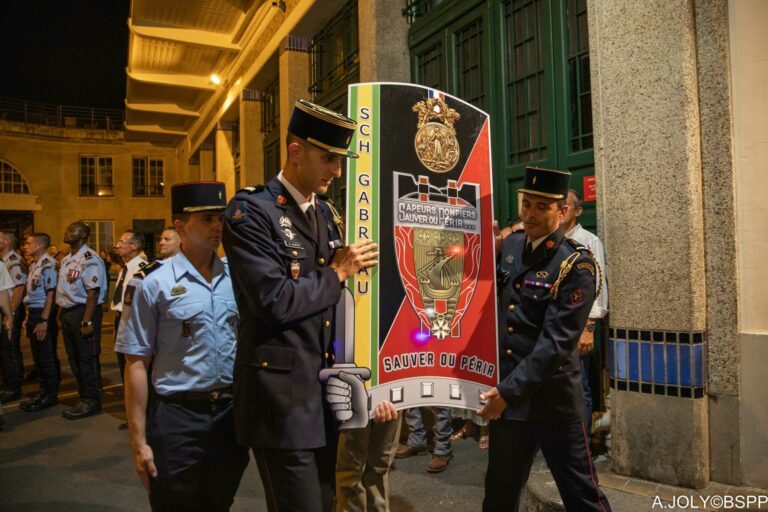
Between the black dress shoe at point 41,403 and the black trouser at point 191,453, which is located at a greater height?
the black trouser at point 191,453

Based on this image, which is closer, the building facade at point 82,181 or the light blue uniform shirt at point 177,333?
the light blue uniform shirt at point 177,333

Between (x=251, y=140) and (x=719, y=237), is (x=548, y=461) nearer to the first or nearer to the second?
(x=719, y=237)

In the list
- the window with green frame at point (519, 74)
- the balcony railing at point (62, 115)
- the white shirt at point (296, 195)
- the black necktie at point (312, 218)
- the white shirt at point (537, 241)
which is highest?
the balcony railing at point (62, 115)

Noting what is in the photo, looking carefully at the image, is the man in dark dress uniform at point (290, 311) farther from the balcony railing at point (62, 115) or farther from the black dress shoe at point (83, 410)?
the balcony railing at point (62, 115)

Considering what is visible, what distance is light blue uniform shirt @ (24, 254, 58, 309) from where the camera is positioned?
7859mm

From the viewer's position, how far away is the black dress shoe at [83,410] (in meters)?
6.89

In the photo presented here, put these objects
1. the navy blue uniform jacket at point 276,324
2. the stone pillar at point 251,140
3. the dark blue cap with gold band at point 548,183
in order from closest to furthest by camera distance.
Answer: the navy blue uniform jacket at point 276,324 → the dark blue cap with gold band at point 548,183 → the stone pillar at point 251,140

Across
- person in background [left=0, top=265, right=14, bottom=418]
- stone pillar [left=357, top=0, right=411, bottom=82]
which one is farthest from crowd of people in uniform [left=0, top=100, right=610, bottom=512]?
stone pillar [left=357, top=0, right=411, bottom=82]

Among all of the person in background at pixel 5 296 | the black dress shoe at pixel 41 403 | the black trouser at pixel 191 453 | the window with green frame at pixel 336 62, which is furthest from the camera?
the window with green frame at pixel 336 62

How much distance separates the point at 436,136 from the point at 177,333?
1.50 meters

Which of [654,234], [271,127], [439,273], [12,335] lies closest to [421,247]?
[439,273]

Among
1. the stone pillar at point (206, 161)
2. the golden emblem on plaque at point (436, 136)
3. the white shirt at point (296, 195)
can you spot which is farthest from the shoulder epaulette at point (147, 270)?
the stone pillar at point (206, 161)

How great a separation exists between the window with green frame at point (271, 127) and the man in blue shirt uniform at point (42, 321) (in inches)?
208

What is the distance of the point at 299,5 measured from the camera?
1038 cm
